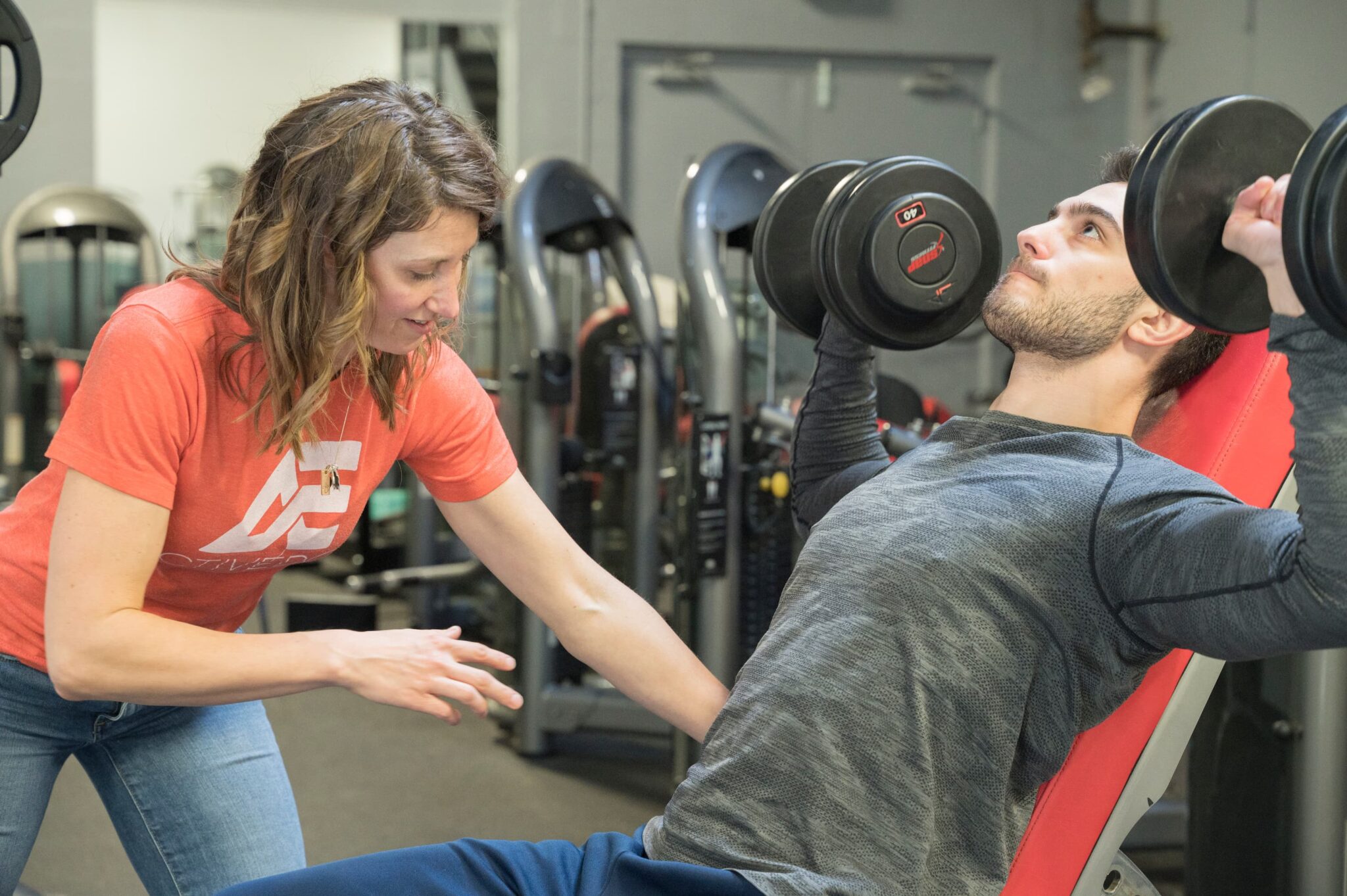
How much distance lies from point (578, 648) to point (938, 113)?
527 cm

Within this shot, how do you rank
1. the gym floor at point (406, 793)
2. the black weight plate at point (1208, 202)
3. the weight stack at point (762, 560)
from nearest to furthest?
the black weight plate at point (1208, 202) → the gym floor at point (406, 793) → the weight stack at point (762, 560)

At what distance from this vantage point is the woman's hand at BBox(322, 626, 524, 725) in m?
1.19

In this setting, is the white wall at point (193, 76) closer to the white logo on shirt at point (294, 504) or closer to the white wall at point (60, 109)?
the white wall at point (60, 109)

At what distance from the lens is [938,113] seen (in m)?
6.22

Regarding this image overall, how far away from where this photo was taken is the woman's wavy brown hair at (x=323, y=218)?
48.8 inches

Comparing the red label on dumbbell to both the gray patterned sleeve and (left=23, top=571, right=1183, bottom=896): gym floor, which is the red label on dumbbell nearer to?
the gray patterned sleeve

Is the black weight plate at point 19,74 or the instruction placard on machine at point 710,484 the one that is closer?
the black weight plate at point 19,74

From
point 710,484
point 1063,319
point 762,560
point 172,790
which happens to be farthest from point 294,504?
→ point 762,560

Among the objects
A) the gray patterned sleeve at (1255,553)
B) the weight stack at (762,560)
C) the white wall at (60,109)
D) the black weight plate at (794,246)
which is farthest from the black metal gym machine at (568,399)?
the white wall at (60,109)

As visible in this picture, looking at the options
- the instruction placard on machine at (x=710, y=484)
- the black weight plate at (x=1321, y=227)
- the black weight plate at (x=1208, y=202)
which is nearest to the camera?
the black weight plate at (x=1321, y=227)

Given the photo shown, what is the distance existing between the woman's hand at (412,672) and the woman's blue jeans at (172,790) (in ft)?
1.20

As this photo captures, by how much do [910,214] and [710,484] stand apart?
5.64 feet

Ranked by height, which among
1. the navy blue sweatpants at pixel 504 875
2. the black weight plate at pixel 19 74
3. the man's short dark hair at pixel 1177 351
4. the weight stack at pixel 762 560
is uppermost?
the black weight plate at pixel 19 74

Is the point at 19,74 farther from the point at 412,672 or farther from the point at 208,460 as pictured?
the point at 412,672
